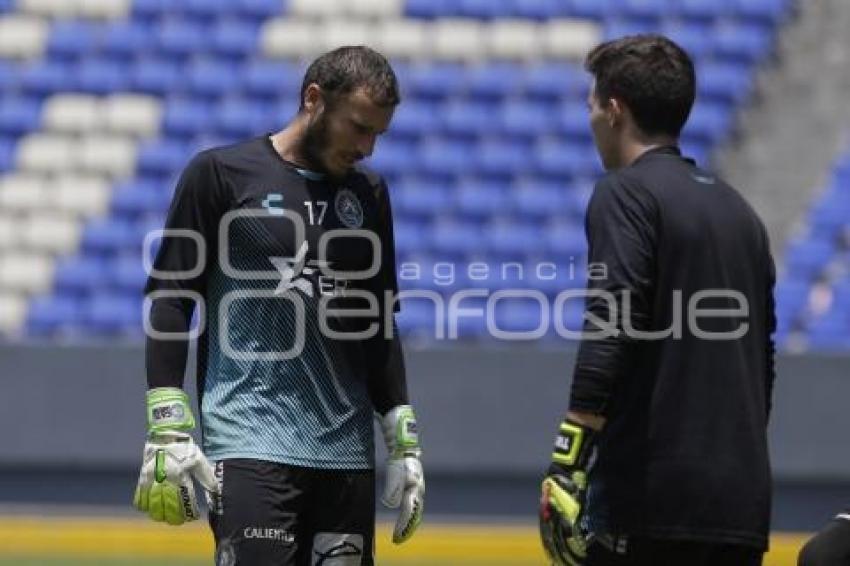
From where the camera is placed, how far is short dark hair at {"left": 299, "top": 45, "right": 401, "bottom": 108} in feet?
17.1

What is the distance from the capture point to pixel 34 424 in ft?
40.8

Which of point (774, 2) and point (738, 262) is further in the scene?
point (774, 2)

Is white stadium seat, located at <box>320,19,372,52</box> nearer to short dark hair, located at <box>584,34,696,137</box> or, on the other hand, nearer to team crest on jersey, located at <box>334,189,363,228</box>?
team crest on jersey, located at <box>334,189,363,228</box>

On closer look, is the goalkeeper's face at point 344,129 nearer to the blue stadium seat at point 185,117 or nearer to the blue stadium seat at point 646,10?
the blue stadium seat at point 185,117

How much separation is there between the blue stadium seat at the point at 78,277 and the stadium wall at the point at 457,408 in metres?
1.64

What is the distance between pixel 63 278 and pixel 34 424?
6.48ft

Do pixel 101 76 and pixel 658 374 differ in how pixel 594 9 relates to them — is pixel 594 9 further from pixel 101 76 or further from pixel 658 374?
pixel 658 374

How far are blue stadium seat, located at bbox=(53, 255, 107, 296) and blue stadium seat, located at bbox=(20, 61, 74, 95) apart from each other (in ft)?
6.80

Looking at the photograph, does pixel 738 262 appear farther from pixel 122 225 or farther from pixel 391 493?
pixel 122 225

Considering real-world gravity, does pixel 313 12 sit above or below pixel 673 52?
above

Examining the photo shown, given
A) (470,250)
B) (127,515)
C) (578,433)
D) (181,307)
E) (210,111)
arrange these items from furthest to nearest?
(210,111) → (470,250) → (127,515) → (181,307) → (578,433)

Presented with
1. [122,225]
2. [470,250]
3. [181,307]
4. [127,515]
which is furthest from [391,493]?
[122,225]

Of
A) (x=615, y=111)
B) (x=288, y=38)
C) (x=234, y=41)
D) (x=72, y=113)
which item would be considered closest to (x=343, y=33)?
(x=288, y=38)

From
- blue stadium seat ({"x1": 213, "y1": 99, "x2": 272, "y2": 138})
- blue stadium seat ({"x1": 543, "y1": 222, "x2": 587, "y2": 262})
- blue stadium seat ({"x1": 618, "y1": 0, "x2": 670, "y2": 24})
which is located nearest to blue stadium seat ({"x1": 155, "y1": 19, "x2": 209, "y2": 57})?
blue stadium seat ({"x1": 213, "y1": 99, "x2": 272, "y2": 138})
